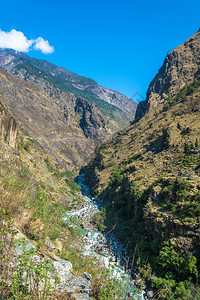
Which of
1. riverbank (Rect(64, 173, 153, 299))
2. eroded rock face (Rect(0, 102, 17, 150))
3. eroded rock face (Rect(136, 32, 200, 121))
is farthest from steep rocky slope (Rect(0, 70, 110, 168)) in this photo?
eroded rock face (Rect(136, 32, 200, 121))

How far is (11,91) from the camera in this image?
93.9m

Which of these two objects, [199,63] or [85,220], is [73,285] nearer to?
[85,220]

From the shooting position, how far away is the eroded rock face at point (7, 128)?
24288 mm

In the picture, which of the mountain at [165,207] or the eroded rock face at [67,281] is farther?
the mountain at [165,207]

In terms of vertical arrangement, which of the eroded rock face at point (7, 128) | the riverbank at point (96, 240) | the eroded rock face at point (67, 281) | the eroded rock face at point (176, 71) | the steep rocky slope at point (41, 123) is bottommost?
the riverbank at point (96, 240)

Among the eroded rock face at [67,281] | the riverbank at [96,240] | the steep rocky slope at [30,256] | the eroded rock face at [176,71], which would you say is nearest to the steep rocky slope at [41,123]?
the riverbank at [96,240]

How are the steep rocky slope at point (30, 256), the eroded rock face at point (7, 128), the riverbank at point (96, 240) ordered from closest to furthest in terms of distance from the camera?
the steep rocky slope at point (30, 256) < the riverbank at point (96, 240) < the eroded rock face at point (7, 128)

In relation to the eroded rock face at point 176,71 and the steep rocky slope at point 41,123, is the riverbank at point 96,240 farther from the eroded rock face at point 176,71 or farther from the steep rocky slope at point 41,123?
the eroded rock face at point 176,71

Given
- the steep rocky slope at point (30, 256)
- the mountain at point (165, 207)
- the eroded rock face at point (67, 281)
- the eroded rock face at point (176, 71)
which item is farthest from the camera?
the eroded rock face at point (176, 71)

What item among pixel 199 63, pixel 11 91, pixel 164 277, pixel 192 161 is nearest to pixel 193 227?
pixel 164 277

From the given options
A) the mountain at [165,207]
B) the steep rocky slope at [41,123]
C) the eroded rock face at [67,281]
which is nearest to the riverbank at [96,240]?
the mountain at [165,207]

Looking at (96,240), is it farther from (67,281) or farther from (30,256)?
(30,256)

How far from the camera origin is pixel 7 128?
2569 cm

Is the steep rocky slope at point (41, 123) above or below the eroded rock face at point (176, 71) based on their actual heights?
below
